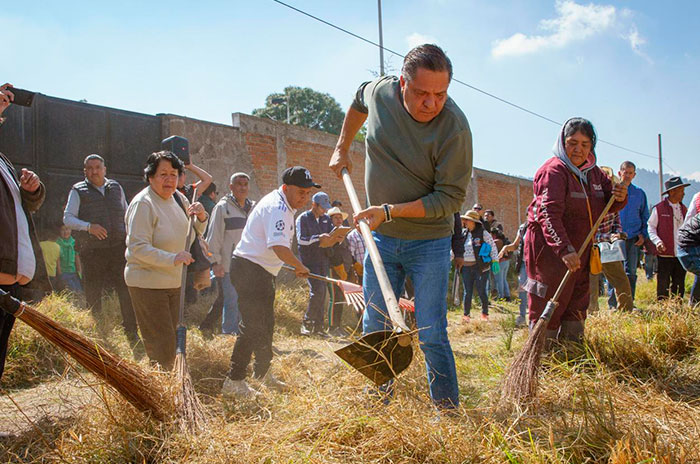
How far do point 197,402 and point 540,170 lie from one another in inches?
110

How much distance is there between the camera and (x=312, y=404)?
8.46 ft

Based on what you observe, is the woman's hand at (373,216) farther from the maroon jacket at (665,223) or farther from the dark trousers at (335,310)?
the maroon jacket at (665,223)

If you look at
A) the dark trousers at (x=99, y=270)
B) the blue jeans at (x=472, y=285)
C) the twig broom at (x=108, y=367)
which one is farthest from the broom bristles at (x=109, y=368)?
the blue jeans at (x=472, y=285)

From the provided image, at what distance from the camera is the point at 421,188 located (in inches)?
109

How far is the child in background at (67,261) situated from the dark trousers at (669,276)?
7570 mm

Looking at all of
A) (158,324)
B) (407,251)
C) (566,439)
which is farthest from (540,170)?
(158,324)

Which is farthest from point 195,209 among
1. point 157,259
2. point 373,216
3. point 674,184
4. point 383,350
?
point 674,184

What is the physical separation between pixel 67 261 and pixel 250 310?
4.56m

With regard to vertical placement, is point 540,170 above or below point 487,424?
above

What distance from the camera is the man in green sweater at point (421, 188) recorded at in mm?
2592

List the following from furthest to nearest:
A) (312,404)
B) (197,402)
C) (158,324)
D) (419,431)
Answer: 1. (158,324)
2. (197,402)
3. (312,404)
4. (419,431)

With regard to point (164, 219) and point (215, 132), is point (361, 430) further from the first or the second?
point (215, 132)

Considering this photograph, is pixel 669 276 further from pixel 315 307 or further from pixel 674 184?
pixel 315 307

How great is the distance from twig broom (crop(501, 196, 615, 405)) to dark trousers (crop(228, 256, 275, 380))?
73.3 inches
